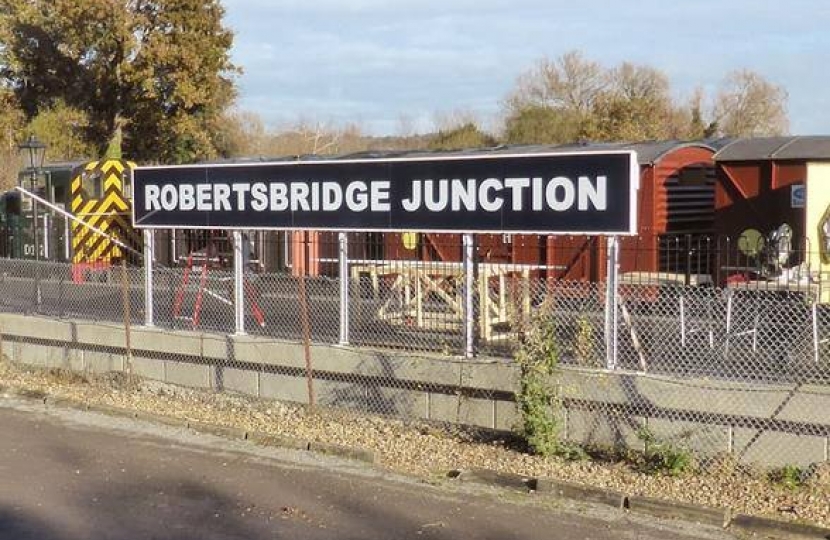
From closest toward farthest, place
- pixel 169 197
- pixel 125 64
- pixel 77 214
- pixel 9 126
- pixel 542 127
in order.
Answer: pixel 169 197
pixel 77 214
pixel 125 64
pixel 9 126
pixel 542 127

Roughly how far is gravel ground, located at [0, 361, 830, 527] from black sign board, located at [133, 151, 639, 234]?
74.7 inches

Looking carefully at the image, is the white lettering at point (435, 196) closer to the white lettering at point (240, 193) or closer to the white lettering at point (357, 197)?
the white lettering at point (357, 197)

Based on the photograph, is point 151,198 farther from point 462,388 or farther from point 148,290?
point 462,388

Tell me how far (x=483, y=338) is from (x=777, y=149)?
8894 millimetres

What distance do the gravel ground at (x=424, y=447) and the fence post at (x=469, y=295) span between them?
2.66 feet

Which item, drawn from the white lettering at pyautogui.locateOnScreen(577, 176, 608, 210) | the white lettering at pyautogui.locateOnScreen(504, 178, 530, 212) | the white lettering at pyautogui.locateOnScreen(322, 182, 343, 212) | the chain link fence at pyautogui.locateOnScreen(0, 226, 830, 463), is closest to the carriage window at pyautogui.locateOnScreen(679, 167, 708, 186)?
the chain link fence at pyautogui.locateOnScreen(0, 226, 830, 463)

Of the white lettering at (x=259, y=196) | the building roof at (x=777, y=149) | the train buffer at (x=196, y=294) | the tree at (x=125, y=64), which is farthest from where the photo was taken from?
the tree at (x=125, y=64)

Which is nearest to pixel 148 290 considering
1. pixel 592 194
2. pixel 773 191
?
pixel 592 194

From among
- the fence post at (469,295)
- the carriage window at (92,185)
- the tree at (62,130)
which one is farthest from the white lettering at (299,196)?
the tree at (62,130)

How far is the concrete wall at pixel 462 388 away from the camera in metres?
7.45

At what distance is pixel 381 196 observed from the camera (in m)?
9.83

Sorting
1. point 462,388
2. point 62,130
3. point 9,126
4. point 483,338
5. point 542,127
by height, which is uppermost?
point 542,127

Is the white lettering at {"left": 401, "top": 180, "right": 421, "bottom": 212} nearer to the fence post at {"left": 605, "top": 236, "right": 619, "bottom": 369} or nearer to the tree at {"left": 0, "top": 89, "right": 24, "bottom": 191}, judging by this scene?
the fence post at {"left": 605, "top": 236, "right": 619, "bottom": 369}

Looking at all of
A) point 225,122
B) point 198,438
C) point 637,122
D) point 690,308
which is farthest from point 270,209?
point 225,122
